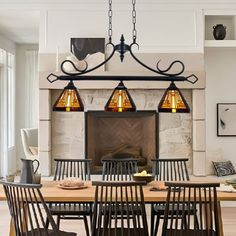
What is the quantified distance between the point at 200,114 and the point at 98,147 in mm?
1429

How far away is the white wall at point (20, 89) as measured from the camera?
1025 centimetres

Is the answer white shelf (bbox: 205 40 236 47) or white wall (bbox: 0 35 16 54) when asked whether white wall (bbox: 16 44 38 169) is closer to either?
white wall (bbox: 0 35 16 54)

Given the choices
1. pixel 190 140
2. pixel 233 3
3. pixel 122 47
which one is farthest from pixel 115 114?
pixel 122 47

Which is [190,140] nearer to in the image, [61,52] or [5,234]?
[61,52]

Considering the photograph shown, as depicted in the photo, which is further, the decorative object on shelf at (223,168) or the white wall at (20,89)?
the white wall at (20,89)

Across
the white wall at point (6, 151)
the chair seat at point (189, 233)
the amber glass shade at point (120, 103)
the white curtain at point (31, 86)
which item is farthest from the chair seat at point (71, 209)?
the white curtain at point (31, 86)

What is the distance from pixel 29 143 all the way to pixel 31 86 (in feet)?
5.42

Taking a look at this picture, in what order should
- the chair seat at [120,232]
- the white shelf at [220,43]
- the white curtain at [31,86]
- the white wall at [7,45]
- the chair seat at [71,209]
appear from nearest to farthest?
1. the chair seat at [120,232]
2. the chair seat at [71,209]
3. the white shelf at [220,43]
4. the white wall at [7,45]
5. the white curtain at [31,86]

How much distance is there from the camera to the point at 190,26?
665 centimetres

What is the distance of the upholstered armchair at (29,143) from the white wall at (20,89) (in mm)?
1092

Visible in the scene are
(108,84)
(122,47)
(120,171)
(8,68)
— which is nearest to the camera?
(122,47)

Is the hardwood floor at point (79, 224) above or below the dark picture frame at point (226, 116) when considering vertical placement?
below

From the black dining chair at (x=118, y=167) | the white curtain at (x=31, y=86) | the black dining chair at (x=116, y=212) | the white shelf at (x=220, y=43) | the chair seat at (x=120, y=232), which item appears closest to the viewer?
the black dining chair at (x=116, y=212)

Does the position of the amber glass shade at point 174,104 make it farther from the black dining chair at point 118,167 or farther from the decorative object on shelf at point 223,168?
the decorative object on shelf at point 223,168
